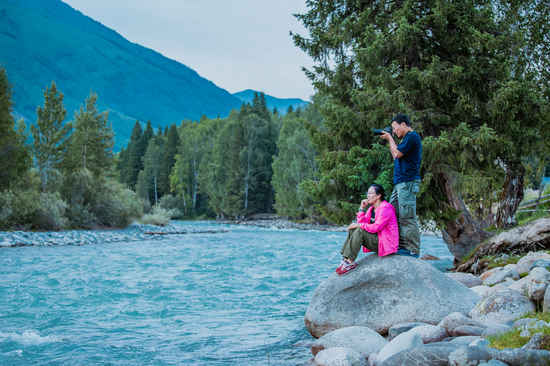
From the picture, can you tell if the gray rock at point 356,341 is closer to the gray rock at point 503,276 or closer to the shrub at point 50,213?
the gray rock at point 503,276

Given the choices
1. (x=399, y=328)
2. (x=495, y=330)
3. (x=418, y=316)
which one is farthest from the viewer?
(x=418, y=316)

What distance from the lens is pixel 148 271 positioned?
12.9m

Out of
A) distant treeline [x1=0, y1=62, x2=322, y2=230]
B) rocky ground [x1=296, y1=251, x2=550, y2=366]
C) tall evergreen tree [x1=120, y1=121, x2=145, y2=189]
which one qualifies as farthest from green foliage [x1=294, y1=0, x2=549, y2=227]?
tall evergreen tree [x1=120, y1=121, x2=145, y2=189]

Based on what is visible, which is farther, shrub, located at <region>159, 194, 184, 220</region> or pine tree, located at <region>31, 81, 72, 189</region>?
shrub, located at <region>159, 194, 184, 220</region>

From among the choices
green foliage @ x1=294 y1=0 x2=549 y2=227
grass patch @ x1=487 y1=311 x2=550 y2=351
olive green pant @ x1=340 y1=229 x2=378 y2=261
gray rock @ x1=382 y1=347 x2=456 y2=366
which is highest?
green foliage @ x1=294 y1=0 x2=549 y2=227

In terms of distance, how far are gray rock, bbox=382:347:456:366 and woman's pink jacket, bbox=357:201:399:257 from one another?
2.15 meters

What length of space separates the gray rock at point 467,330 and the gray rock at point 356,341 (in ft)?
2.51

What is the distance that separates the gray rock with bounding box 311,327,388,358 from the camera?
456cm

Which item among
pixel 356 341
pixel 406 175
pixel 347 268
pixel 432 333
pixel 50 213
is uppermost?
pixel 406 175

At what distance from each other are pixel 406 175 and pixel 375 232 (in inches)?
34.2

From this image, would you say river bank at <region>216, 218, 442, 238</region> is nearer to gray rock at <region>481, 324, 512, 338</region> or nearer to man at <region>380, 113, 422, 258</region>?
man at <region>380, 113, 422, 258</region>

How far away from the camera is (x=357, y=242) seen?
18.7 ft

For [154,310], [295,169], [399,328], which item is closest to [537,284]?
[399,328]

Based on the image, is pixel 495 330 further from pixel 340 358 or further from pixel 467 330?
pixel 340 358
